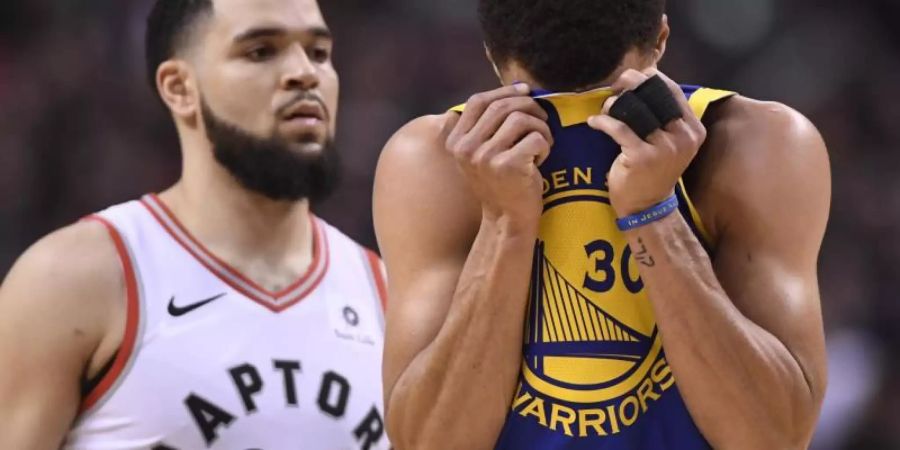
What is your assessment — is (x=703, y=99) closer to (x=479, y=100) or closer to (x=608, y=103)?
(x=608, y=103)

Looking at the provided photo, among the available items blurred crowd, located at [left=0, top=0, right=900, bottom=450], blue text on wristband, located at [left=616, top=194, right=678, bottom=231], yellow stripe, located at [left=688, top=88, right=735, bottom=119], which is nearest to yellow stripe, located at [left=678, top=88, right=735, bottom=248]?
yellow stripe, located at [left=688, top=88, right=735, bottom=119]

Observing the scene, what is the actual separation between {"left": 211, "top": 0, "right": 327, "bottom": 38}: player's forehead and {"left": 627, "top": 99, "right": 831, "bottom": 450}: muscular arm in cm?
183

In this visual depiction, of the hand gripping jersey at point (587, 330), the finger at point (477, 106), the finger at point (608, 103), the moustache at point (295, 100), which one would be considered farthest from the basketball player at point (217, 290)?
the finger at point (608, 103)

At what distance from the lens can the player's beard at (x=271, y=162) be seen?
3949 mm

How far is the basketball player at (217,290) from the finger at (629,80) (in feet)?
5.75

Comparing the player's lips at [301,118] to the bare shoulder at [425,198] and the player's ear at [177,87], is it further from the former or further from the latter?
the bare shoulder at [425,198]

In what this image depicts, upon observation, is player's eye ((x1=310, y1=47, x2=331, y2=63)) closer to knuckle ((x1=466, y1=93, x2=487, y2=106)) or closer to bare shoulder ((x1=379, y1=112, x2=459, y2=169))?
bare shoulder ((x1=379, y1=112, x2=459, y2=169))

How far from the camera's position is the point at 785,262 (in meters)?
2.39

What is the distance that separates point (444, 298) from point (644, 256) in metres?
0.38

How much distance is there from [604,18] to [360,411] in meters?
1.81

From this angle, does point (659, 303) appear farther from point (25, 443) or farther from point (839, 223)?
point (839, 223)

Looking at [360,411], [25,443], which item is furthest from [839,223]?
[25,443]

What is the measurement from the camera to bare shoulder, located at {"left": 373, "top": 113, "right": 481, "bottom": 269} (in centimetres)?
252

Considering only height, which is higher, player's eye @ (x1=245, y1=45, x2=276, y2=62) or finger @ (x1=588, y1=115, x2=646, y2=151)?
player's eye @ (x1=245, y1=45, x2=276, y2=62)
